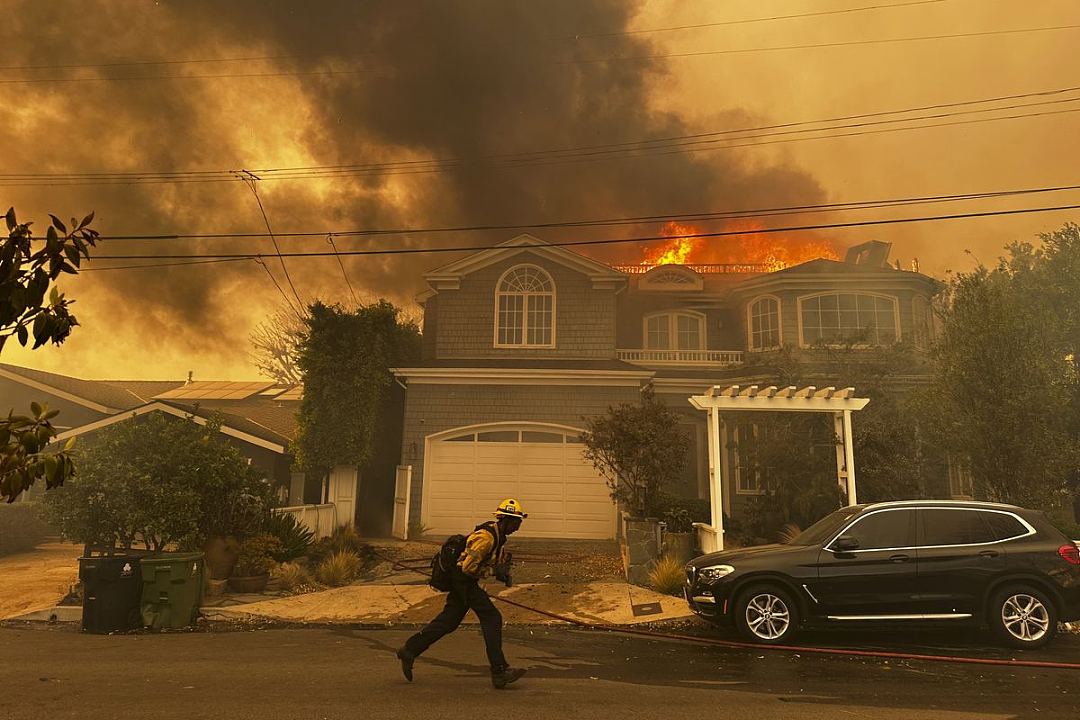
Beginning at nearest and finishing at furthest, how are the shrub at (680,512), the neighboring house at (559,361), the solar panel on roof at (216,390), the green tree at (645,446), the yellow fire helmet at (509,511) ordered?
the yellow fire helmet at (509,511) → the shrub at (680,512) → the green tree at (645,446) → the neighboring house at (559,361) → the solar panel on roof at (216,390)

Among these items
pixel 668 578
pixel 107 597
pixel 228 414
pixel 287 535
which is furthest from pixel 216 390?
pixel 668 578

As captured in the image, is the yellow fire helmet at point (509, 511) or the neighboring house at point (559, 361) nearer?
the yellow fire helmet at point (509, 511)

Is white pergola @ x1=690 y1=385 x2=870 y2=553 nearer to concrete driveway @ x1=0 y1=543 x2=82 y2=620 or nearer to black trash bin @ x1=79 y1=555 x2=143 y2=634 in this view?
black trash bin @ x1=79 y1=555 x2=143 y2=634

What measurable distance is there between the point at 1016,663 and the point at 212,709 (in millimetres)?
7678

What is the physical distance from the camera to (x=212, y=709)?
559cm

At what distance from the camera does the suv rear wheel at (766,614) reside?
26.0 ft

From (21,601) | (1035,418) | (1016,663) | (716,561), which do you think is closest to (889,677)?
(1016,663)

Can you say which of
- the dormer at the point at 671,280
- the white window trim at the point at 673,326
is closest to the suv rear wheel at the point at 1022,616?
the white window trim at the point at 673,326

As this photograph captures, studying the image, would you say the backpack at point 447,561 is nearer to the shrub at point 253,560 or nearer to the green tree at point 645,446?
the shrub at point 253,560

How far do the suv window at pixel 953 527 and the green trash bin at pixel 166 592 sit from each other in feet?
30.4

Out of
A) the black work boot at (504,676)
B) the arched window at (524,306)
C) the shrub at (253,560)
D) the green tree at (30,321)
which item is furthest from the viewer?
the arched window at (524,306)

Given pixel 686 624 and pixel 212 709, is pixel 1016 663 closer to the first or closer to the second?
pixel 686 624

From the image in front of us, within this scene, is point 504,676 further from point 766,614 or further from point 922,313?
point 922,313

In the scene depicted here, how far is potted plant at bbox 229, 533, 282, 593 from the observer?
11055mm
